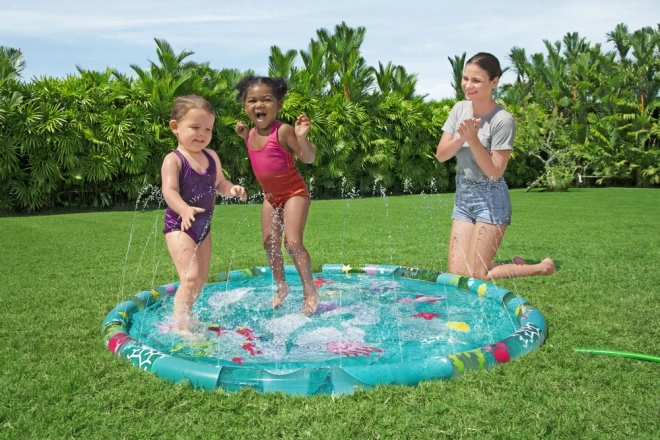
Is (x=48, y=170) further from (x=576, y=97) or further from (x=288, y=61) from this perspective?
(x=576, y=97)

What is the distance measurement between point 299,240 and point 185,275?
0.88 meters

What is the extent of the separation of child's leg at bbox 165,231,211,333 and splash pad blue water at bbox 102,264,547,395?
0.14 metres

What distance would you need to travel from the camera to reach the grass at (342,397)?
2.39 meters

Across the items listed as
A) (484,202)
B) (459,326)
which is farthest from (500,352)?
(484,202)

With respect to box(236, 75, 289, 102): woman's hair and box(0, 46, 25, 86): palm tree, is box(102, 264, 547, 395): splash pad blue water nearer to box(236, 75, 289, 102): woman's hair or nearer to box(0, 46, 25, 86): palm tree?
box(236, 75, 289, 102): woman's hair

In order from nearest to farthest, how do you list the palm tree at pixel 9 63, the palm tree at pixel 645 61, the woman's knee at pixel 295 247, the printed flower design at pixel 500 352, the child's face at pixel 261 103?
1. the printed flower design at pixel 500 352
2. the child's face at pixel 261 103
3. the woman's knee at pixel 295 247
4. the palm tree at pixel 9 63
5. the palm tree at pixel 645 61

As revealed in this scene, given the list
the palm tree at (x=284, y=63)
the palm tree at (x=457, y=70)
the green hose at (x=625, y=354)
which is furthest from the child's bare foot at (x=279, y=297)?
the palm tree at (x=457, y=70)

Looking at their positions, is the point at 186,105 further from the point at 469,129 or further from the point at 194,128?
the point at 469,129

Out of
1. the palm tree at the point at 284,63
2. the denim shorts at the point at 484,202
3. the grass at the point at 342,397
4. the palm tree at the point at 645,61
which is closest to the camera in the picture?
the grass at the point at 342,397

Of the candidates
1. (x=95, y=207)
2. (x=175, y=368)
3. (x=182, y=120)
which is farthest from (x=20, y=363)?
(x=95, y=207)

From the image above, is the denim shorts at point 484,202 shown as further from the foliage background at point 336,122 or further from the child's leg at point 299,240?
the foliage background at point 336,122

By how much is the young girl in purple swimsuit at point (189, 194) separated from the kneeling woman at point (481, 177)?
7.02 feet

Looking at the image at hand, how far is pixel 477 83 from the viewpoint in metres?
4.96

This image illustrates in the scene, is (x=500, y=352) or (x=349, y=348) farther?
(x=349, y=348)
